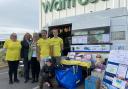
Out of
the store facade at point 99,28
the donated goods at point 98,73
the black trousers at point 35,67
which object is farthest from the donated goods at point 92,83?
the black trousers at point 35,67

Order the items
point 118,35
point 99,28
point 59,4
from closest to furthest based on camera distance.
Answer: point 118,35, point 99,28, point 59,4

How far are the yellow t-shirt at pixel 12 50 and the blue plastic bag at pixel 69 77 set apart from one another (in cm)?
218

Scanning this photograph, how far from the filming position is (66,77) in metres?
9.73

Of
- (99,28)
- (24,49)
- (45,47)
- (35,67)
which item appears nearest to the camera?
(99,28)

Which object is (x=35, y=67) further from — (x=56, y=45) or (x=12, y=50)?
(x=56, y=45)

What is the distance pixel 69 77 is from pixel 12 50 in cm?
280

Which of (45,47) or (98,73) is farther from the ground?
(45,47)

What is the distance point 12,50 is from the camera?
456 inches

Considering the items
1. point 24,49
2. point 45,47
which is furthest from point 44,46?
point 24,49

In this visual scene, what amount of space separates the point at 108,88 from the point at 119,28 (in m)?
→ 1.83

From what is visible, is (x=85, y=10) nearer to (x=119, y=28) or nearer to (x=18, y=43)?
(x=18, y=43)

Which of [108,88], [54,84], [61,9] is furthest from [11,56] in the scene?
[61,9]

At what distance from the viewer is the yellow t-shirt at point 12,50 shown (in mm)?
11477

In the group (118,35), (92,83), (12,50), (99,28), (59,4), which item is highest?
(59,4)
